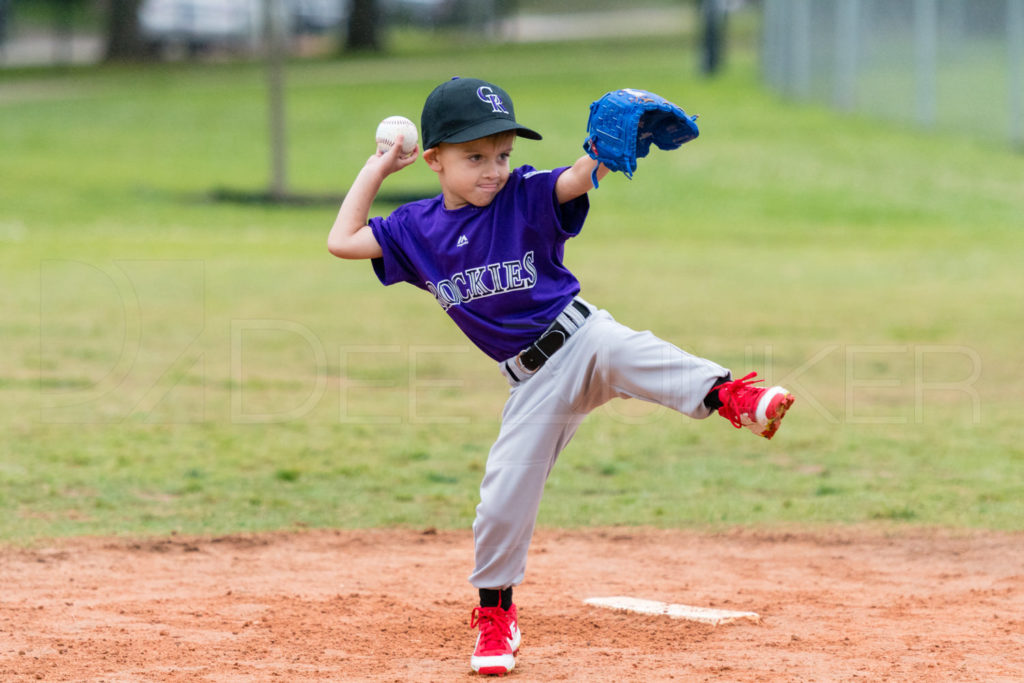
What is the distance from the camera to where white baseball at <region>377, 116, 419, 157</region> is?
4.37 metres

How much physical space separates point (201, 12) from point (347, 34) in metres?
4.59

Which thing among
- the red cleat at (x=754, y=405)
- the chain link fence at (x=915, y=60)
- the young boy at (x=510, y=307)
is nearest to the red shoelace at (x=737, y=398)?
the red cleat at (x=754, y=405)

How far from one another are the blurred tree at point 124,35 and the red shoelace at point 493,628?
36728 mm

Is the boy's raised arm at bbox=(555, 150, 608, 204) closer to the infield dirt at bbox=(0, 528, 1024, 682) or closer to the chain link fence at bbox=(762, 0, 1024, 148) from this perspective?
the infield dirt at bbox=(0, 528, 1024, 682)

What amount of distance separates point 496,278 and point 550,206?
0.28m

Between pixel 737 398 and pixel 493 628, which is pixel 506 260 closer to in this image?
pixel 737 398

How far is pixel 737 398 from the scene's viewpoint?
374cm

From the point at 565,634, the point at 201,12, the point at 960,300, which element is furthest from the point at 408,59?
the point at 565,634

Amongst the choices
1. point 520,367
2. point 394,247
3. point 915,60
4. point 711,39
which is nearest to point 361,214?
point 394,247

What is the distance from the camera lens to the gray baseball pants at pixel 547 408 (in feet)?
13.0

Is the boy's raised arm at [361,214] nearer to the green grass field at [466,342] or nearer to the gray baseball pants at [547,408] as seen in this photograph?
the gray baseball pants at [547,408]

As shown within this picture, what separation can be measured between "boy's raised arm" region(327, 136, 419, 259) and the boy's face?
182mm

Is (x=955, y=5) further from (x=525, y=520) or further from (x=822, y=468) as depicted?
(x=525, y=520)

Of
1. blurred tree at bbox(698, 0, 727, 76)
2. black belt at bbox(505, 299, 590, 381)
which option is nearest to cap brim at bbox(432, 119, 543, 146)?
black belt at bbox(505, 299, 590, 381)
